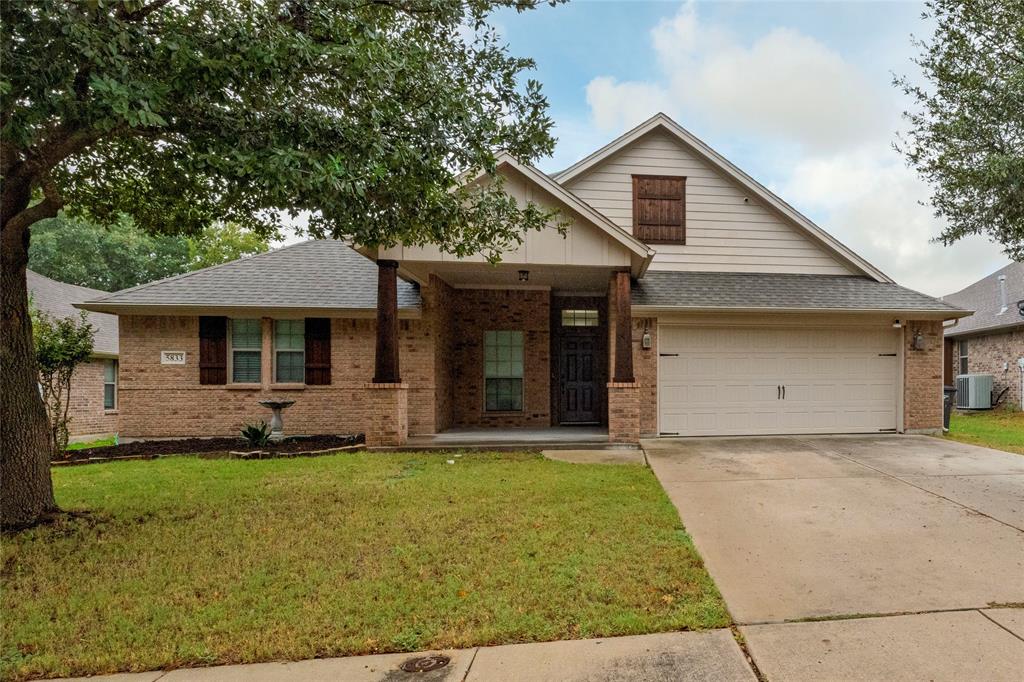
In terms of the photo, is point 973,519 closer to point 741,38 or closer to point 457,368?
point 457,368

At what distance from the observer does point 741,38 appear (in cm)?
1019

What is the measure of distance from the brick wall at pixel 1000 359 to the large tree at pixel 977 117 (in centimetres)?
1244

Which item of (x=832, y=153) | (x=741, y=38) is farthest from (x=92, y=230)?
(x=832, y=153)

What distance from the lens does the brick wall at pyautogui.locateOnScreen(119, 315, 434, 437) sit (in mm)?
9953

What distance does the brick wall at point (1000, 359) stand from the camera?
51.7 ft

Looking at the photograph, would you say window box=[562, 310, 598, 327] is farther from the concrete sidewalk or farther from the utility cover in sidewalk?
the utility cover in sidewalk

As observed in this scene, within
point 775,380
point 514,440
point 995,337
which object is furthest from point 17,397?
point 995,337

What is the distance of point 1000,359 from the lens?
1652cm

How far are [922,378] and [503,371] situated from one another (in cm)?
872

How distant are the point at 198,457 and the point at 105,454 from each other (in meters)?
1.75

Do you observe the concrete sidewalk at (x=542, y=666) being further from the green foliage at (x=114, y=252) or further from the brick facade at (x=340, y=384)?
the green foliage at (x=114, y=252)

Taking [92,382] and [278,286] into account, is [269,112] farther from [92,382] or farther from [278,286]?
[92,382]

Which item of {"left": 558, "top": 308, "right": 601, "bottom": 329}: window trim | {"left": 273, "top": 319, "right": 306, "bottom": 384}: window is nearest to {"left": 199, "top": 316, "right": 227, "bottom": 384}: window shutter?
{"left": 273, "top": 319, "right": 306, "bottom": 384}: window

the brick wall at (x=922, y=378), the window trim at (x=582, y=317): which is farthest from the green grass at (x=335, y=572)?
the brick wall at (x=922, y=378)
